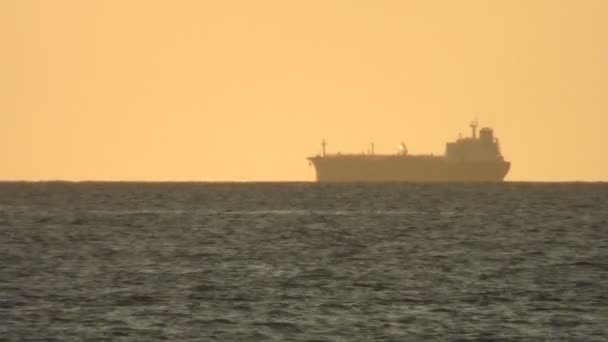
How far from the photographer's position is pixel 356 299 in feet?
180

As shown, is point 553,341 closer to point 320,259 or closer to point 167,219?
point 320,259

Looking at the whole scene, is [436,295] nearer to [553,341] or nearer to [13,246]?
[553,341]

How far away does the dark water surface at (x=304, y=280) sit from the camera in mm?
47656

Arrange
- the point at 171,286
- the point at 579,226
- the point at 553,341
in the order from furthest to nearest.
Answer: the point at 579,226 → the point at 171,286 → the point at 553,341

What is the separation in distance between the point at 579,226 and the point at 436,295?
48012mm

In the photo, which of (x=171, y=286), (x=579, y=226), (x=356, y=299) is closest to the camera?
(x=356, y=299)

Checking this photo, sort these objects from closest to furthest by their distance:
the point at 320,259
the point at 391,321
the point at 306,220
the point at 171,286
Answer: the point at 391,321 < the point at 171,286 < the point at 320,259 < the point at 306,220

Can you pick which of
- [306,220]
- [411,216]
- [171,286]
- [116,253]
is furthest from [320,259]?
[411,216]

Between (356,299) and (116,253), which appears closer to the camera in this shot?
(356,299)

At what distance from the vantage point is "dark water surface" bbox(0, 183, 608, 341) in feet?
156

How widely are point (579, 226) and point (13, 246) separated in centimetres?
3532

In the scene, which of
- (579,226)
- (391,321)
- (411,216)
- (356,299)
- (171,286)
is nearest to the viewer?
(391,321)

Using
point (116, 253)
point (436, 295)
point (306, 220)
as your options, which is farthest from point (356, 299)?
point (306, 220)

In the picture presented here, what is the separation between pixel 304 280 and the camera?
61656 millimetres
